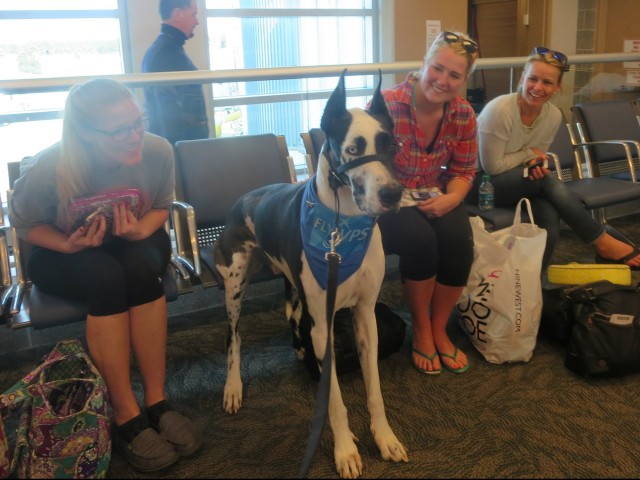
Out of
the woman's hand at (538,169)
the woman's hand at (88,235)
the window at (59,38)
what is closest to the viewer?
the woman's hand at (88,235)

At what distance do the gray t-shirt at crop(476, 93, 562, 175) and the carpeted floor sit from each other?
3.12 ft

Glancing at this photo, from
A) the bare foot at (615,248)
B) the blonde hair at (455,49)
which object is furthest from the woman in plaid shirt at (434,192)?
the bare foot at (615,248)

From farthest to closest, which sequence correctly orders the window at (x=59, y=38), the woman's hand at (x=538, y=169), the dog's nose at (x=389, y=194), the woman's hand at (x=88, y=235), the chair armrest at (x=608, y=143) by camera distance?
the window at (x=59, y=38), the chair armrest at (x=608, y=143), the woman's hand at (x=538, y=169), the woman's hand at (x=88, y=235), the dog's nose at (x=389, y=194)

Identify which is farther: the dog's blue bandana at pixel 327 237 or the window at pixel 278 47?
the window at pixel 278 47

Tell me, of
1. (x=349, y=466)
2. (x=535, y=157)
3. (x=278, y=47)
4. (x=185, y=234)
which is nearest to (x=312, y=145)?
(x=185, y=234)

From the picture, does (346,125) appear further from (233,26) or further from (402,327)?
(233,26)

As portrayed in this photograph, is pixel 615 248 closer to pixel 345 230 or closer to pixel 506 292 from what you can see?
pixel 506 292

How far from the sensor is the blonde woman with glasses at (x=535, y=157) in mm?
2873

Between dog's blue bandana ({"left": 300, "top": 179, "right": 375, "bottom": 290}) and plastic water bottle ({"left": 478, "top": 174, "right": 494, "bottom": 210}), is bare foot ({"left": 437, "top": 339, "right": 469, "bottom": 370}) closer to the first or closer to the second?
dog's blue bandana ({"left": 300, "top": 179, "right": 375, "bottom": 290})

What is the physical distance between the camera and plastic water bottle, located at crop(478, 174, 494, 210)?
3.02m

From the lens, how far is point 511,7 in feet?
20.5

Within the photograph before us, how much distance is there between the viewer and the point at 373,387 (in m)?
1.85

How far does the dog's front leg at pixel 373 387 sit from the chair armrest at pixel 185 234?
0.78 m

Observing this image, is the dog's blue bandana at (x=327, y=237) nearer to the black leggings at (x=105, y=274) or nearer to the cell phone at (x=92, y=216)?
the black leggings at (x=105, y=274)
